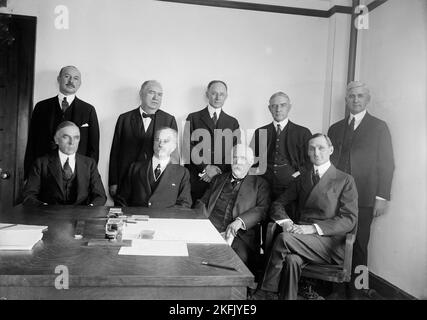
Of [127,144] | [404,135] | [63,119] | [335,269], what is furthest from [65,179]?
[404,135]

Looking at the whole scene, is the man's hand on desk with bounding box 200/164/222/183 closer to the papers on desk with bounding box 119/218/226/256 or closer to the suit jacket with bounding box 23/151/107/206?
the suit jacket with bounding box 23/151/107/206

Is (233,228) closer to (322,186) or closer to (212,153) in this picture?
(322,186)

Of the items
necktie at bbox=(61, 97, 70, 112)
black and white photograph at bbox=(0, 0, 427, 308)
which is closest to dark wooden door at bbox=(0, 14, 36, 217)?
black and white photograph at bbox=(0, 0, 427, 308)

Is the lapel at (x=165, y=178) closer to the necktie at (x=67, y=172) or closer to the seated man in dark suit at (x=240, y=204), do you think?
the seated man in dark suit at (x=240, y=204)

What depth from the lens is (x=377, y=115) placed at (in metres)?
3.54

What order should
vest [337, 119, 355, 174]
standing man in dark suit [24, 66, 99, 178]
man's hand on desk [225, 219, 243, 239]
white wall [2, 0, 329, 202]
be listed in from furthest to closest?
white wall [2, 0, 329, 202], standing man in dark suit [24, 66, 99, 178], vest [337, 119, 355, 174], man's hand on desk [225, 219, 243, 239]

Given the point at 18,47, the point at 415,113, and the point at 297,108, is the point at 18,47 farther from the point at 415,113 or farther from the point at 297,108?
the point at 415,113

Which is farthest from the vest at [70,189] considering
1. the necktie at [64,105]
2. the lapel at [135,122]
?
the necktie at [64,105]

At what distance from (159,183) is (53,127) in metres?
1.40

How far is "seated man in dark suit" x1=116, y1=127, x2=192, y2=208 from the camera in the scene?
2840mm

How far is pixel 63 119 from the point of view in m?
3.66

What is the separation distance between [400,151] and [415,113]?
0.32 metres

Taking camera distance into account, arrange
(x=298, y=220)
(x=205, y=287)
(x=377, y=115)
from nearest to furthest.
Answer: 1. (x=205, y=287)
2. (x=298, y=220)
3. (x=377, y=115)
